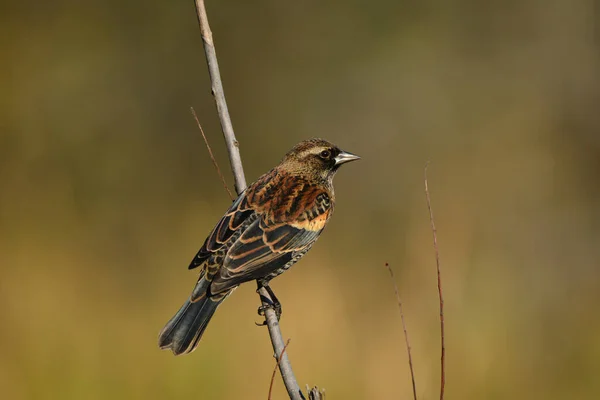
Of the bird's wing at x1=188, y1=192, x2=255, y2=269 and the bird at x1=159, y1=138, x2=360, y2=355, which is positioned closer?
the bird at x1=159, y1=138, x2=360, y2=355

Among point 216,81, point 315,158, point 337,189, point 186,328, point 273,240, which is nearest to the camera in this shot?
point 216,81

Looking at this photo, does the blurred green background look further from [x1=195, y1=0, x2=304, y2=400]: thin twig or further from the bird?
[x1=195, y1=0, x2=304, y2=400]: thin twig

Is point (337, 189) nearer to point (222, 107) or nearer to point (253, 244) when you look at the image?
point (253, 244)

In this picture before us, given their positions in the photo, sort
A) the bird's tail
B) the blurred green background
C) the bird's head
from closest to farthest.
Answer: the bird's tail → the bird's head → the blurred green background

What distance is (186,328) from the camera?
2.98 m

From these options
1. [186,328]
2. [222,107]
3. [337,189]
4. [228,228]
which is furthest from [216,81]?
[337,189]

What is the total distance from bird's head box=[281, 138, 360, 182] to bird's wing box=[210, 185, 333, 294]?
0.80 ft

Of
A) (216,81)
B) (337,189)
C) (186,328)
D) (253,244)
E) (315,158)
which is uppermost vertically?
(337,189)

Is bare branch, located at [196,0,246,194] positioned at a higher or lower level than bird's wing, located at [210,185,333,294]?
higher

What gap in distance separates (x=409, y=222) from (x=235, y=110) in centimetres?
250

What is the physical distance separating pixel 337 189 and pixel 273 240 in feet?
12.8

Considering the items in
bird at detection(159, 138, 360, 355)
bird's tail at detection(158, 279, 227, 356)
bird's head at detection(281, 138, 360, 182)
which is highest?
bird's head at detection(281, 138, 360, 182)

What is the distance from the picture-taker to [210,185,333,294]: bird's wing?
3.01 m

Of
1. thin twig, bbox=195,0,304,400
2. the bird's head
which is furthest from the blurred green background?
thin twig, bbox=195,0,304,400
